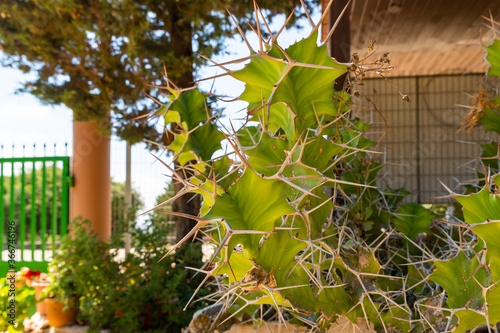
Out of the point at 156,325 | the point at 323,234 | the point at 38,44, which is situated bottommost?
the point at 156,325

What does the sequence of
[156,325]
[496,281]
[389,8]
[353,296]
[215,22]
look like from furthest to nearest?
[215,22], [156,325], [389,8], [353,296], [496,281]

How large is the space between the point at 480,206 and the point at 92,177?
4.11m

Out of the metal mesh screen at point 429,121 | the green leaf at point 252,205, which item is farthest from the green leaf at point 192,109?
the metal mesh screen at point 429,121

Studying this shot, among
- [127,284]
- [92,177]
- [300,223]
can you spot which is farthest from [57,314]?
[300,223]

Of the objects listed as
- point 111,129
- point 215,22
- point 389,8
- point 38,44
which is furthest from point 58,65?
point 389,8

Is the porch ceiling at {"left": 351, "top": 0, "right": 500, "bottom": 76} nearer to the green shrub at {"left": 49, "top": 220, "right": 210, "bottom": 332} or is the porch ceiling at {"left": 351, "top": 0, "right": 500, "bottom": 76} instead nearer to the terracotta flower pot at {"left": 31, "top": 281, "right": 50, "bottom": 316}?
the green shrub at {"left": 49, "top": 220, "right": 210, "bottom": 332}

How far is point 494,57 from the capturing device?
2.30ft

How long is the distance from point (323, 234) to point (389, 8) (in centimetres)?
227

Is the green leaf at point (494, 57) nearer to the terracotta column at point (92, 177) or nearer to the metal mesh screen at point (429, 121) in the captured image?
the terracotta column at point (92, 177)

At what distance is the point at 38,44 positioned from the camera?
3.70m

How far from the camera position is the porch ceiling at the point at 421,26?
2.65m

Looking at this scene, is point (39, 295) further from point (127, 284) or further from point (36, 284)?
point (127, 284)

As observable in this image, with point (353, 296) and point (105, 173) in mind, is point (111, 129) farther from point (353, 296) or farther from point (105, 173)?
point (353, 296)

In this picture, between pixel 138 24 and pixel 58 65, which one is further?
pixel 58 65
